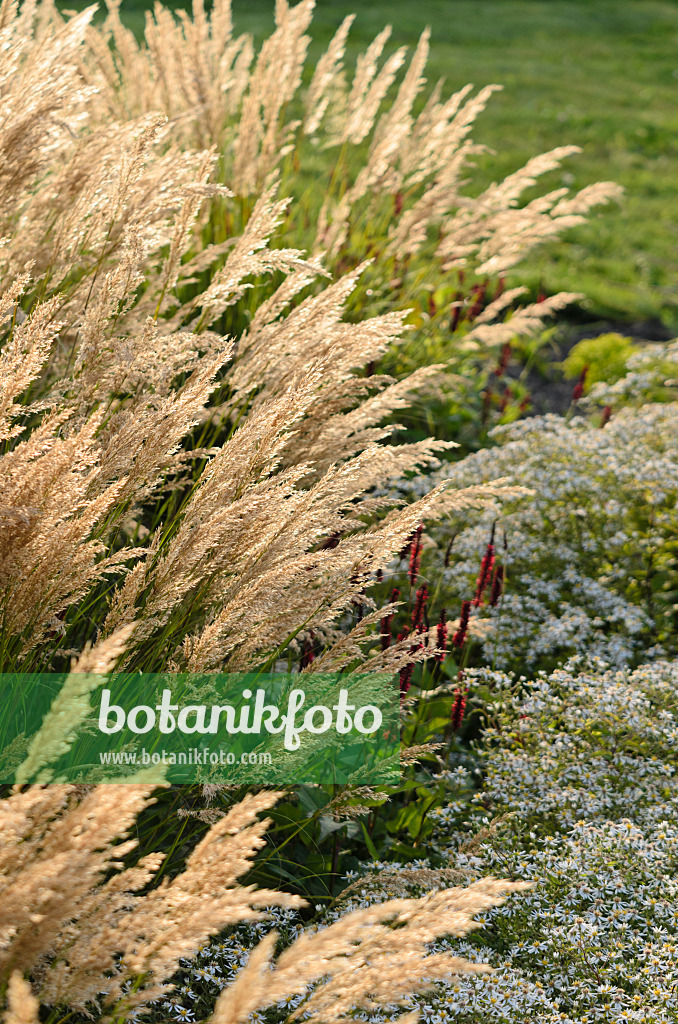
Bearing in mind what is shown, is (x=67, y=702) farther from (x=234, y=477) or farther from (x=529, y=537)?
(x=529, y=537)

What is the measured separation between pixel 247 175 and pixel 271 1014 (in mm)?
3064

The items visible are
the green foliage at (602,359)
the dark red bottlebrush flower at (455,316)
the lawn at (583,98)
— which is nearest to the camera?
the dark red bottlebrush flower at (455,316)

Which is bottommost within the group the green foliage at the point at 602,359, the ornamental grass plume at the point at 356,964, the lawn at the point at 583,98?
the ornamental grass plume at the point at 356,964

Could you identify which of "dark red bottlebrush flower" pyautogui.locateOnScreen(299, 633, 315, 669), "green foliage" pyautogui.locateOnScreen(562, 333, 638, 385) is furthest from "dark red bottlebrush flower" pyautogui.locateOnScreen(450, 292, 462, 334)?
"dark red bottlebrush flower" pyautogui.locateOnScreen(299, 633, 315, 669)

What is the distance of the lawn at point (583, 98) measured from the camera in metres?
7.14

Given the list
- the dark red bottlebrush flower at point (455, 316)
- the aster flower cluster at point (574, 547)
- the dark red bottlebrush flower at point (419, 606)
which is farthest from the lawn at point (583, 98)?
the dark red bottlebrush flower at point (419, 606)

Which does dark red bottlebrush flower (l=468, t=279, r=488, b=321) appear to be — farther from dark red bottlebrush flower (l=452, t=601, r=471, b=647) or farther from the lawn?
dark red bottlebrush flower (l=452, t=601, r=471, b=647)

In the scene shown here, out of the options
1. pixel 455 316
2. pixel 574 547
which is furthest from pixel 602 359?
pixel 574 547

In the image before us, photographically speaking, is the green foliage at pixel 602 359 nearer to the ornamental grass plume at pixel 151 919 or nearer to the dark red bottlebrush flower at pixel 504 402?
the dark red bottlebrush flower at pixel 504 402

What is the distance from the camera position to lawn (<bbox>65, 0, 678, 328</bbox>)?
7.14m

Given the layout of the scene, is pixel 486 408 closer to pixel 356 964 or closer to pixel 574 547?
pixel 574 547

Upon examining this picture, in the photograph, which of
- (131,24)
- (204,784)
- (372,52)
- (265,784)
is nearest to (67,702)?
(204,784)

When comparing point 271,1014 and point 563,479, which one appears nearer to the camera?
point 271,1014

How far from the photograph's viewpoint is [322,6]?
47.8 feet
